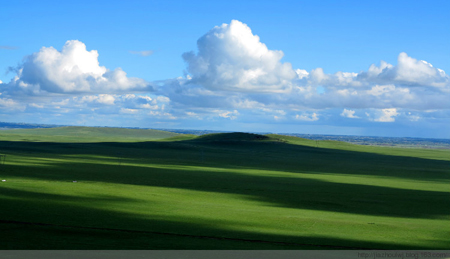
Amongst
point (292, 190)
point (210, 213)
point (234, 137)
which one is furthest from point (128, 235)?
point (234, 137)

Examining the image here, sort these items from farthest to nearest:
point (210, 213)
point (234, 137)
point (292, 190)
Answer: point (234, 137) → point (292, 190) → point (210, 213)

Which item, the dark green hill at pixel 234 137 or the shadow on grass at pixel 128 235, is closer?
the shadow on grass at pixel 128 235

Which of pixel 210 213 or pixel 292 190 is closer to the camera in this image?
pixel 210 213

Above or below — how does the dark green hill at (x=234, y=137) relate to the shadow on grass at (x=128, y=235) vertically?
above

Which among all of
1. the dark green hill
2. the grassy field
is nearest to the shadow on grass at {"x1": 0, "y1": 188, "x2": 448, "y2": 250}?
the grassy field

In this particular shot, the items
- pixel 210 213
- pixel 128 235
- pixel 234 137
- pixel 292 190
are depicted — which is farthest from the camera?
pixel 234 137

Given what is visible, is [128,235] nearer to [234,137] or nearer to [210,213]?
[210,213]

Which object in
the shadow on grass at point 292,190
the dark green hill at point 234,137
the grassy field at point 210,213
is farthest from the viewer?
the dark green hill at point 234,137

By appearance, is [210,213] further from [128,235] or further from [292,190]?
[292,190]

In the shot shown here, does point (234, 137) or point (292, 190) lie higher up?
point (234, 137)

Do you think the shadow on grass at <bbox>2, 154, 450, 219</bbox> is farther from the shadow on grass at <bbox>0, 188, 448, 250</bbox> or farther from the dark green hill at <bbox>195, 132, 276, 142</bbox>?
the dark green hill at <bbox>195, 132, 276, 142</bbox>

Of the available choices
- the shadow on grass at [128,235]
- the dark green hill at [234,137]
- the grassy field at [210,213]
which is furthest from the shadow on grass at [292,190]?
the dark green hill at [234,137]

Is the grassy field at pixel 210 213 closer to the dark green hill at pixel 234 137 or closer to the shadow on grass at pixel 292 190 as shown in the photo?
the shadow on grass at pixel 292 190
